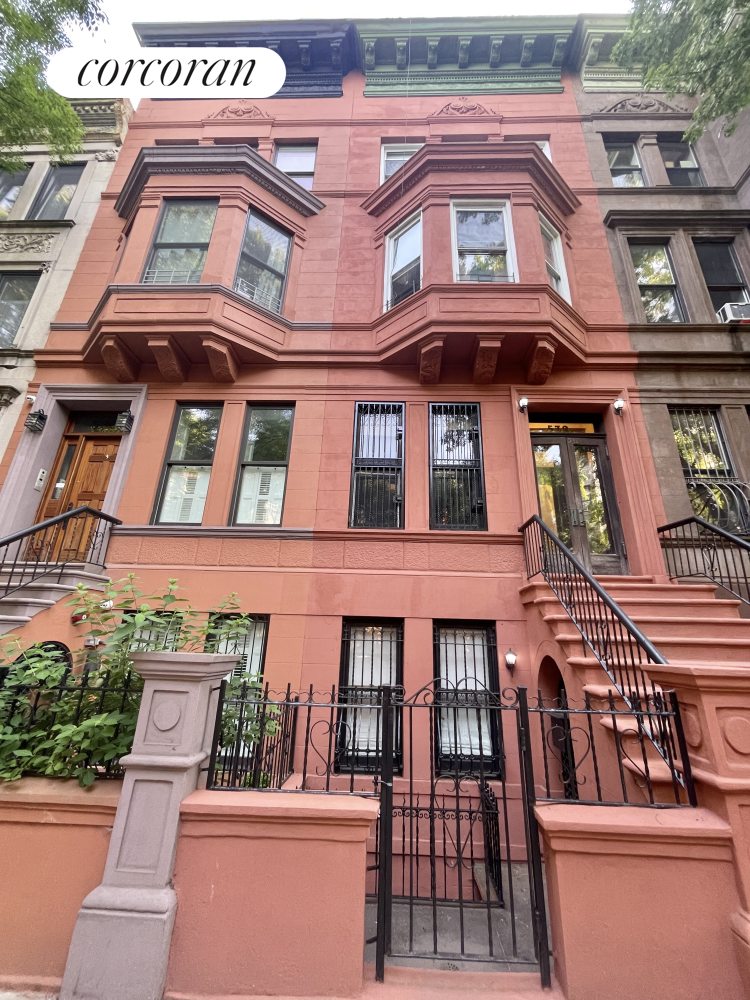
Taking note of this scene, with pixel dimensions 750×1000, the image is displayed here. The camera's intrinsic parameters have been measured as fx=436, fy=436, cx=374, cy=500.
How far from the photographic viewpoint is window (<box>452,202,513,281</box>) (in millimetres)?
8232

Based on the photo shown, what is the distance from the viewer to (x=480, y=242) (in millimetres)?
8461

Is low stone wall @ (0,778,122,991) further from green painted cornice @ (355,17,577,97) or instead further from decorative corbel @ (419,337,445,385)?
green painted cornice @ (355,17,577,97)

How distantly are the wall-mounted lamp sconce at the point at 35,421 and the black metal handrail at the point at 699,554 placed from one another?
11142 millimetres

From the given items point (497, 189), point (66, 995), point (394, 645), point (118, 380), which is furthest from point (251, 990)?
point (497, 189)

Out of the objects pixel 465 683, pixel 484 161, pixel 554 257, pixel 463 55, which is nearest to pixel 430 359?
pixel 554 257

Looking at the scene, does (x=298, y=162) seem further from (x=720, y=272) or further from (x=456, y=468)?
(x=720, y=272)

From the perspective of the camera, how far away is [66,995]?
2.58m

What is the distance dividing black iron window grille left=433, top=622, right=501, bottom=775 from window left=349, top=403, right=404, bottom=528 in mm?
2027

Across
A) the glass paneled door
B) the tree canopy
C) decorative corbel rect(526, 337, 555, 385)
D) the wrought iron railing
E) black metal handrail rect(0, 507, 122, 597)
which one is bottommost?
the wrought iron railing

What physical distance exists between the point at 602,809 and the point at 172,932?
9.20 ft

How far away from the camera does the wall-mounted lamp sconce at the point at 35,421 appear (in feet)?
26.7

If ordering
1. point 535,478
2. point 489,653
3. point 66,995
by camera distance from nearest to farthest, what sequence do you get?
point 66,995
point 489,653
point 535,478

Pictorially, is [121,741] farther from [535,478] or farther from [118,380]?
[118,380]

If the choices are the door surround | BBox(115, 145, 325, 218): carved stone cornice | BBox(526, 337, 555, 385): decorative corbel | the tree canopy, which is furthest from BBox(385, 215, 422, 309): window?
the tree canopy
